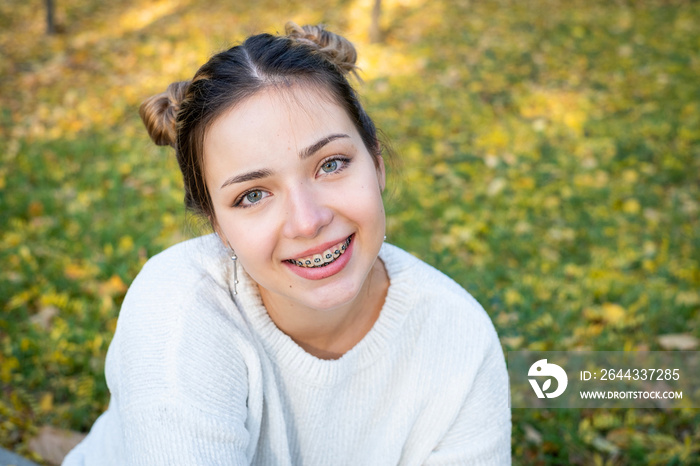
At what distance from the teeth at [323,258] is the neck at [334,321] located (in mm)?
236

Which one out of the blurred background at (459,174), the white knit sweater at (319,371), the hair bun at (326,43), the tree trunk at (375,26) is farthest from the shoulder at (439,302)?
the tree trunk at (375,26)

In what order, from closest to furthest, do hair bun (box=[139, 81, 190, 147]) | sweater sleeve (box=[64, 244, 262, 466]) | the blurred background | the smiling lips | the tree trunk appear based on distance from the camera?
sweater sleeve (box=[64, 244, 262, 466]) < the smiling lips < hair bun (box=[139, 81, 190, 147]) < the blurred background < the tree trunk

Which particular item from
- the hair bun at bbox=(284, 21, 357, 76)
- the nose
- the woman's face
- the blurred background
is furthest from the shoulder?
the blurred background

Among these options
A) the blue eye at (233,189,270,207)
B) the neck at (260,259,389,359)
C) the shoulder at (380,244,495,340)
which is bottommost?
the neck at (260,259,389,359)

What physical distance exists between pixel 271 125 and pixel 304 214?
229 millimetres

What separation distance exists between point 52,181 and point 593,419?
12.1 ft

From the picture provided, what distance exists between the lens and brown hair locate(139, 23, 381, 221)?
A: 1.49m

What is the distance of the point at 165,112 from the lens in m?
1.67

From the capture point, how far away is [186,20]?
22.3ft

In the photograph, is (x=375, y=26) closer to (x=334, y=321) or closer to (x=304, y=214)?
(x=334, y=321)

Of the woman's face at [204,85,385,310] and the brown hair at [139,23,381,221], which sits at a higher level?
the brown hair at [139,23,381,221]

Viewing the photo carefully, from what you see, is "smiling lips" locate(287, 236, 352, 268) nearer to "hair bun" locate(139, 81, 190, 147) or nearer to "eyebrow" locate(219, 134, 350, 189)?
"eyebrow" locate(219, 134, 350, 189)

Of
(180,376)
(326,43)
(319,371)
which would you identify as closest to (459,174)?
(326,43)

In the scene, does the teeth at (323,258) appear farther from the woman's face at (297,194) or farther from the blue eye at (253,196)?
the blue eye at (253,196)
